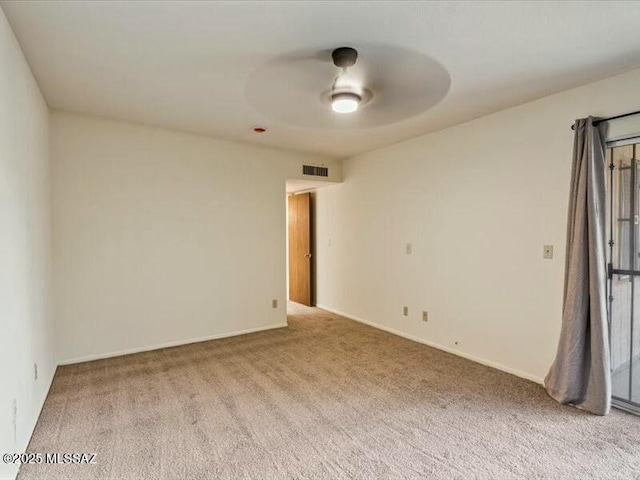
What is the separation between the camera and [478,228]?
3.48 metres

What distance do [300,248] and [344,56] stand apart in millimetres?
4328

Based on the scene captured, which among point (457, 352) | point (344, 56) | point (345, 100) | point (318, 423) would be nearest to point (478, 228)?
point (457, 352)

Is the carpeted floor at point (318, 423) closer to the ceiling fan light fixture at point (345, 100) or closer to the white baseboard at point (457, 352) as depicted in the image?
the white baseboard at point (457, 352)

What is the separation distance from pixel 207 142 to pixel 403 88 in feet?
8.04

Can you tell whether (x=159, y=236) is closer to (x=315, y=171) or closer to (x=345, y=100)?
(x=315, y=171)

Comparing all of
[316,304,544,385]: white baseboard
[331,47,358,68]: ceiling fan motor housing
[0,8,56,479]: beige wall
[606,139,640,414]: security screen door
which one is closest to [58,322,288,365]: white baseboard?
[0,8,56,479]: beige wall

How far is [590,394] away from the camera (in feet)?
8.21

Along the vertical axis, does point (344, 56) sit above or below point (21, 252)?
above

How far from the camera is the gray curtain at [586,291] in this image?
248cm

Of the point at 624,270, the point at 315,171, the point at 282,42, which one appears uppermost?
the point at 282,42

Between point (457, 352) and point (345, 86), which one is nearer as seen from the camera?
point (345, 86)

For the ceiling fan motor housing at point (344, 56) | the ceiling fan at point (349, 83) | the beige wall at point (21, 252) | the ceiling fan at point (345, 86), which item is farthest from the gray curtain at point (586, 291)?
the beige wall at point (21, 252)

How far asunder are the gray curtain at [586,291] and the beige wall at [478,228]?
20 centimetres

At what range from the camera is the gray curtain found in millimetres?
2480
